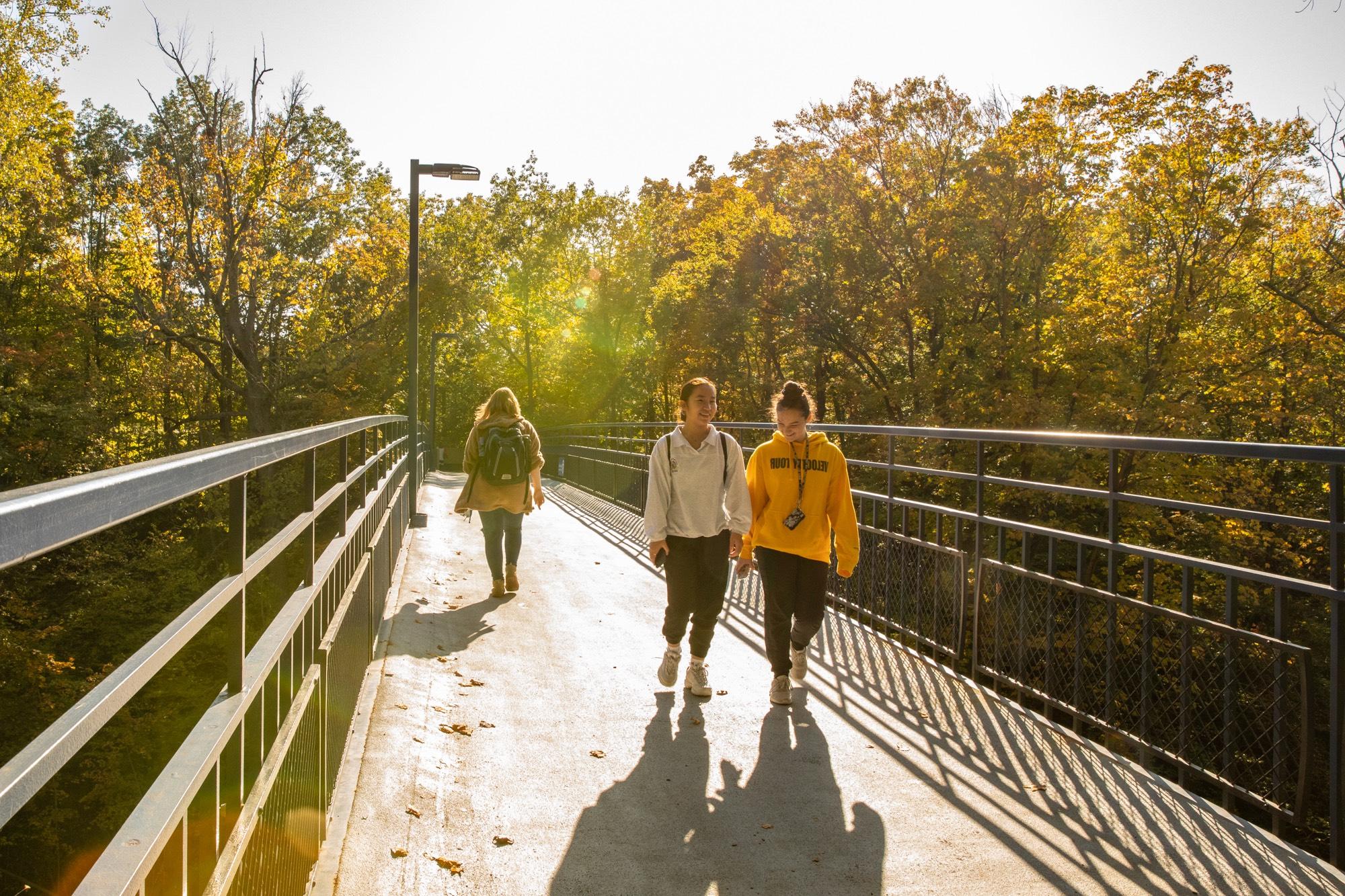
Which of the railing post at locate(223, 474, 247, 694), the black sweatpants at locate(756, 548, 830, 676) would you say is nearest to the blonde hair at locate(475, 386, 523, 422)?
the black sweatpants at locate(756, 548, 830, 676)

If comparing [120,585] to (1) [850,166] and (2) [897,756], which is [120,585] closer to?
(1) [850,166]

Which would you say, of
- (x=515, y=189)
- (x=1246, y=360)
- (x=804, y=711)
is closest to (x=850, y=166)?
(x=1246, y=360)

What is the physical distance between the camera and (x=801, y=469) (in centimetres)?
589

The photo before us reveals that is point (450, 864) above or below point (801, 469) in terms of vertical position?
below

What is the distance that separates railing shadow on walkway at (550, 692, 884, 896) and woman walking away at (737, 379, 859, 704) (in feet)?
2.58

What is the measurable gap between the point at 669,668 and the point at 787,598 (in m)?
0.79

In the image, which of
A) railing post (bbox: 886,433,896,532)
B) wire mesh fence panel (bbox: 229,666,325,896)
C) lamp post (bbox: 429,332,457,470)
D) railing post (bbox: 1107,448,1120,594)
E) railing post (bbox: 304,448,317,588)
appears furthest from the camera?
lamp post (bbox: 429,332,457,470)

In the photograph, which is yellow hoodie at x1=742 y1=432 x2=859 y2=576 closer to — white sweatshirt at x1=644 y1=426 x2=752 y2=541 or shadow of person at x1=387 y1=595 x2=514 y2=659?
white sweatshirt at x1=644 y1=426 x2=752 y2=541

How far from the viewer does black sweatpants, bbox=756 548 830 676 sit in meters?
5.89

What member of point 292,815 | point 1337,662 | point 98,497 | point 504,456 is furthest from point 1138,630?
point 504,456

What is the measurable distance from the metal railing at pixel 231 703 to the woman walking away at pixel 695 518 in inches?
72.0

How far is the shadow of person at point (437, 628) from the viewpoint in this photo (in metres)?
6.82

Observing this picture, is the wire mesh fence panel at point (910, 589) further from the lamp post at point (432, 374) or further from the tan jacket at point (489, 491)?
the lamp post at point (432, 374)

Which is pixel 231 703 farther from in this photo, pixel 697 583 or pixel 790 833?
pixel 697 583
